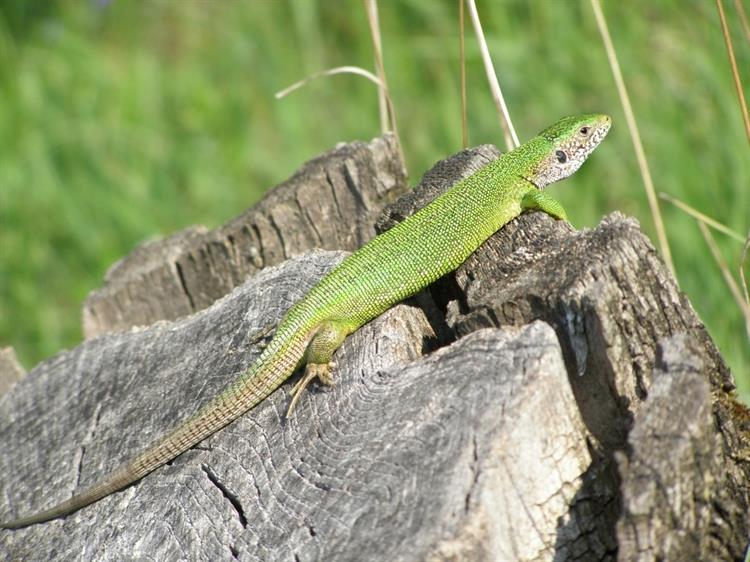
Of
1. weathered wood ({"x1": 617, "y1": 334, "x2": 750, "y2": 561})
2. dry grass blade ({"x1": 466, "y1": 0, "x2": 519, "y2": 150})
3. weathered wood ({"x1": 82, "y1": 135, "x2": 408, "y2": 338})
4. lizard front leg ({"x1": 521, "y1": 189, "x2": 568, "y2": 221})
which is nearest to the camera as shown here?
weathered wood ({"x1": 617, "y1": 334, "x2": 750, "y2": 561})

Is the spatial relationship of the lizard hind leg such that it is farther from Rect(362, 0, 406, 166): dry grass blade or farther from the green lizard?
Rect(362, 0, 406, 166): dry grass blade

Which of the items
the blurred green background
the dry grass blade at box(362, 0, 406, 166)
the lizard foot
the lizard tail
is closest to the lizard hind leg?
the lizard foot

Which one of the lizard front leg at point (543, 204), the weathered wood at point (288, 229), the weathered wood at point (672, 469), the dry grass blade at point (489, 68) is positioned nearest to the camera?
the weathered wood at point (672, 469)

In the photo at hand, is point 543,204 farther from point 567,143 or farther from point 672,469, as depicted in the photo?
point 672,469

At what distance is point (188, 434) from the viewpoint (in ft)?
8.95

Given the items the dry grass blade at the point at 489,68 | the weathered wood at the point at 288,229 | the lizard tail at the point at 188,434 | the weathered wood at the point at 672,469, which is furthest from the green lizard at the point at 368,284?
the weathered wood at the point at 672,469

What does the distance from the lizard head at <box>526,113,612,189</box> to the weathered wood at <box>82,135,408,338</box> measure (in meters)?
0.56

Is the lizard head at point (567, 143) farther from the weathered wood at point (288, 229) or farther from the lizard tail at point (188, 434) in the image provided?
the lizard tail at point (188, 434)

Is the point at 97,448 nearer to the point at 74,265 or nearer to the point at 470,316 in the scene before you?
the point at 470,316

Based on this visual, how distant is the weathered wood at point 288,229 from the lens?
365 cm

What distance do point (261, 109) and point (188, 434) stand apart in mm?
4637

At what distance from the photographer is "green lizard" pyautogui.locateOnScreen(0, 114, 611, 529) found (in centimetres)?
274

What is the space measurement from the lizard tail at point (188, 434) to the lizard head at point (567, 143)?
143 cm

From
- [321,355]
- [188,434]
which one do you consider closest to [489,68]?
[321,355]
